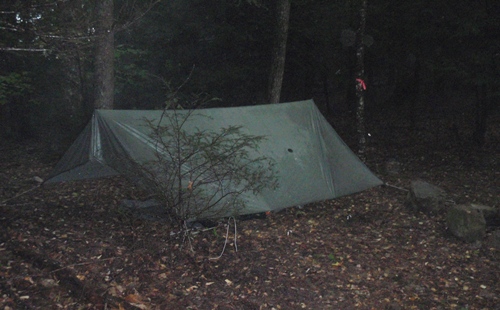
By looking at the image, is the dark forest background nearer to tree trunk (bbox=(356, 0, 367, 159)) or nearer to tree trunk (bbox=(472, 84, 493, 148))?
tree trunk (bbox=(472, 84, 493, 148))

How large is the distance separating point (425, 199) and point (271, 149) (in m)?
2.53

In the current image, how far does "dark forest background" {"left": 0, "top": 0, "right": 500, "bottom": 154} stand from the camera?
9031 mm

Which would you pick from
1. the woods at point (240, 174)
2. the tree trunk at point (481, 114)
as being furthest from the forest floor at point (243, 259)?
the tree trunk at point (481, 114)

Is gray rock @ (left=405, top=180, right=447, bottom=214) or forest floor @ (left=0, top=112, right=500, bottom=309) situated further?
gray rock @ (left=405, top=180, right=447, bottom=214)

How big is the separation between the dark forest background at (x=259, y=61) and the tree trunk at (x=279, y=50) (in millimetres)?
731

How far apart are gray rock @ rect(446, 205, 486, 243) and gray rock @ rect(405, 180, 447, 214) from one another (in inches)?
31.7

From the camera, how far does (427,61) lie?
31.7ft

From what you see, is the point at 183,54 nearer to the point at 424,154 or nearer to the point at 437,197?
the point at 424,154

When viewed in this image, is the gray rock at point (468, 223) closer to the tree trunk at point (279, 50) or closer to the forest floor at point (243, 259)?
the forest floor at point (243, 259)

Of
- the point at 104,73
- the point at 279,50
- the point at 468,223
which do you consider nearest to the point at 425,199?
the point at 468,223

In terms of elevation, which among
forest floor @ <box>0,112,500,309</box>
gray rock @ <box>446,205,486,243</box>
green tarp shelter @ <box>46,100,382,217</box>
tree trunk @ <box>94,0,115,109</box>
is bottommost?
forest floor @ <box>0,112,500,309</box>

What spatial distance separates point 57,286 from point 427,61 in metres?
8.61

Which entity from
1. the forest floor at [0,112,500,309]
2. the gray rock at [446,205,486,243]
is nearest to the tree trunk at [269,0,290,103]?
the forest floor at [0,112,500,309]

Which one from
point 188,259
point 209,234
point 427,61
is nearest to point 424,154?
point 427,61
